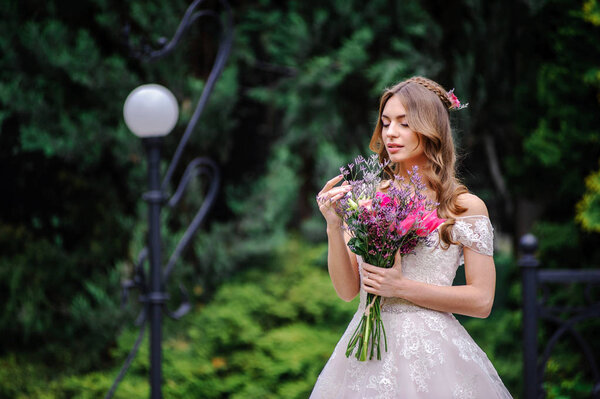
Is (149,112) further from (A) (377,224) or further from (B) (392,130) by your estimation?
(A) (377,224)

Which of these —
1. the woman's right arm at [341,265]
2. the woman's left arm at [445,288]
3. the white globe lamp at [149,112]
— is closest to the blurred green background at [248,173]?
the white globe lamp at [149,112]

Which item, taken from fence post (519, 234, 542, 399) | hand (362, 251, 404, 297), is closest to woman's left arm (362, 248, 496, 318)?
hand (362, 251, 404, 297)

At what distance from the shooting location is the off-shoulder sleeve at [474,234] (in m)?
2.02

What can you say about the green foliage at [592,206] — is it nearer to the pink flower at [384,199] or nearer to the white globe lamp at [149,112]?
the white globe lamp at [149,112]

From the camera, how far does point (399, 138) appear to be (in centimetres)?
211

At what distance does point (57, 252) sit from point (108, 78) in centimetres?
206

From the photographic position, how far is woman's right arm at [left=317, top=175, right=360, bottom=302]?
1.98 m

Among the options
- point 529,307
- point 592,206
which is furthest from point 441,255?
point 592,206

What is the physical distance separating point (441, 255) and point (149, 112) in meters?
2.87

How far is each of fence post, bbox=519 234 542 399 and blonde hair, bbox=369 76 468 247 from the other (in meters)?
2.27

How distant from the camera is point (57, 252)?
300 inches

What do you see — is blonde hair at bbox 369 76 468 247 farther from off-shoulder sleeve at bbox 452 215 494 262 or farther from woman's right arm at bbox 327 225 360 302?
woman's right arm at bbox 327 225 360 302

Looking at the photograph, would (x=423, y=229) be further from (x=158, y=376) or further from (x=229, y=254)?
(x=229, y=254)

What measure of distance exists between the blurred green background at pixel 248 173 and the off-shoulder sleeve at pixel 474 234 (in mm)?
4505
